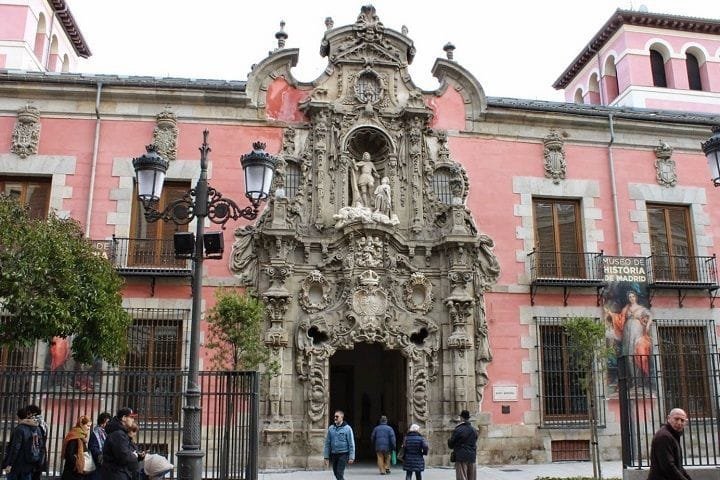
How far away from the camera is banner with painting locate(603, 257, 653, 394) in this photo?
16.4 m

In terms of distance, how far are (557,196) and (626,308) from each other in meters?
3.14

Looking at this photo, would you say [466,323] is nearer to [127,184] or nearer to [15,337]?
[127,184]

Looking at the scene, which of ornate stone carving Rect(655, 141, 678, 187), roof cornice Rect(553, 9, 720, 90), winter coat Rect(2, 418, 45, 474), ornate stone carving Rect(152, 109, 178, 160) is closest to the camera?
winter coat Rect(2, 418, 45, 474)

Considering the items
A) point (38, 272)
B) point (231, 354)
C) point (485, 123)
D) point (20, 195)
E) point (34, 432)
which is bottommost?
point (34, 432)

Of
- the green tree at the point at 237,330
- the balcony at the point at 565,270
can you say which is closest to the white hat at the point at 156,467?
the green tree at the point at 237,330

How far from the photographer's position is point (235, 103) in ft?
54.0

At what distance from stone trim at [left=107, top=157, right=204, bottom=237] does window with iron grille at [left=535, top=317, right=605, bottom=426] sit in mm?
8565

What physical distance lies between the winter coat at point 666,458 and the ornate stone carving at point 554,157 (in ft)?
35.9

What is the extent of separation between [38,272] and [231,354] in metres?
4.87

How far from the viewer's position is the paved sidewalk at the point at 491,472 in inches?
533

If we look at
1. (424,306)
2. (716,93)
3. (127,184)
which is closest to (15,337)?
(127,184)

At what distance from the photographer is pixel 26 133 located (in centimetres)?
1563

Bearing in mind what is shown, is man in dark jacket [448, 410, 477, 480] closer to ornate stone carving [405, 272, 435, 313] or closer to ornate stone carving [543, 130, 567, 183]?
ornate stone carving [405, 272, 435, 313]

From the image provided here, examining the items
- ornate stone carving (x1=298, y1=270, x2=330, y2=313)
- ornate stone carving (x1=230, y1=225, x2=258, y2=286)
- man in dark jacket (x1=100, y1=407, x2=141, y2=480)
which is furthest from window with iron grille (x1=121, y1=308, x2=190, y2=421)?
man in dark jacket (x1=100, y1=407, x2=141, y2=480)
